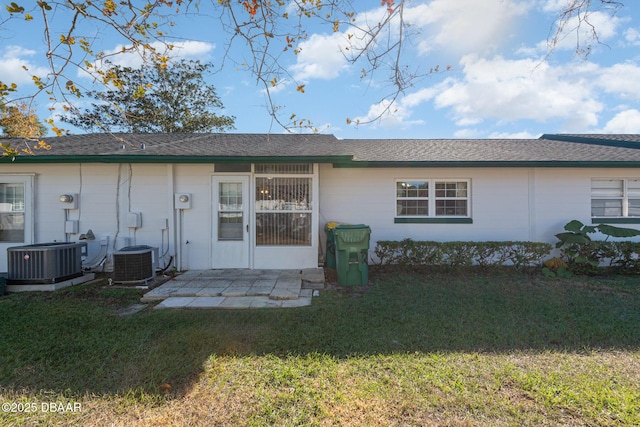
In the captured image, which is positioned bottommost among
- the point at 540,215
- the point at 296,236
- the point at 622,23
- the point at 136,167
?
the point at 296,236

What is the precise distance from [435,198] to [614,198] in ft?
14.9

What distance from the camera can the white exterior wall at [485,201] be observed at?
7.64 meters

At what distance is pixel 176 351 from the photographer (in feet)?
10.9

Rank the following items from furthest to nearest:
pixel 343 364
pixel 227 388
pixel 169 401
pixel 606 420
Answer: pixel 343 364
pixel 227 388
pixel 169 401
pixel 606 420

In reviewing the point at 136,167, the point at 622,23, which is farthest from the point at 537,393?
the point at 136,167

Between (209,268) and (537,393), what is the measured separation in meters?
6.38

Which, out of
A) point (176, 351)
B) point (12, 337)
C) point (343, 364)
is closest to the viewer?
point (343, 364)

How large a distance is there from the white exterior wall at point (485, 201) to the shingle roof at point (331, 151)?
1.40 feet

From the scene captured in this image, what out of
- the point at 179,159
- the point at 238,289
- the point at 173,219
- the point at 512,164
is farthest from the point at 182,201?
the point at 512,164

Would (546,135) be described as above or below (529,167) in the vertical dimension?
above

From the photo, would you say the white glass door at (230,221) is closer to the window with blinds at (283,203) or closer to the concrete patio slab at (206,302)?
the window with blinds at (283,203)

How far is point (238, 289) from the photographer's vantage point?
18.1 feet

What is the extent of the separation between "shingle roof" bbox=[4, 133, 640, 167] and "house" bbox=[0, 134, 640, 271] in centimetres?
4

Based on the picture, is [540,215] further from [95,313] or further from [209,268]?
[95,313]
